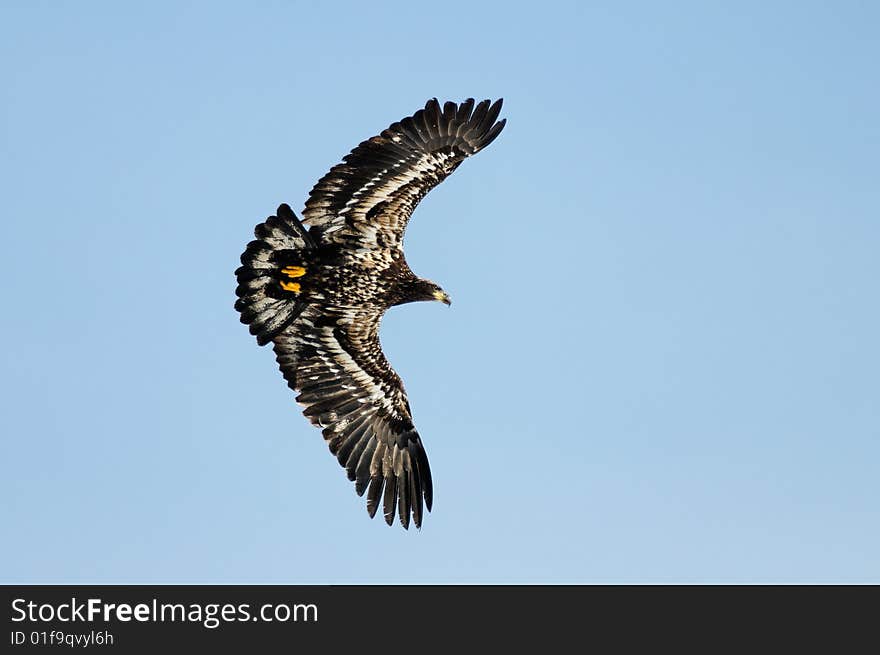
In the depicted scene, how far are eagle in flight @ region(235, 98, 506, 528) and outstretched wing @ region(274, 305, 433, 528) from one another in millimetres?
13

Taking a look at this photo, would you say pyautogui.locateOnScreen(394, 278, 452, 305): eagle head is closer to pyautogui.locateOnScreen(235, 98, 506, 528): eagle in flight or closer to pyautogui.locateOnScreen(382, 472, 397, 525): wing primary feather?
pyautogui.locateOnScreen(235, 98, 506, 528): eagle in flight

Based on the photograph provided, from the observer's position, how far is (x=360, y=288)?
2133 centimetres

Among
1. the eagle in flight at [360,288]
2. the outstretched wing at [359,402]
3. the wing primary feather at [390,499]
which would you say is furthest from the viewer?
the outstretched wing at [359,402]

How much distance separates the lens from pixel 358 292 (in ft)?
70.1

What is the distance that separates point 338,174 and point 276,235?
3.80 ft

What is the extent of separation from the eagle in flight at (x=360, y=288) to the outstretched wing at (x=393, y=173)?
0.04ft

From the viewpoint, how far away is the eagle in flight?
20.8 metres

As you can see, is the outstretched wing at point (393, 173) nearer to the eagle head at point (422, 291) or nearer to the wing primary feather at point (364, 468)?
the eagle head at point (422, 291)

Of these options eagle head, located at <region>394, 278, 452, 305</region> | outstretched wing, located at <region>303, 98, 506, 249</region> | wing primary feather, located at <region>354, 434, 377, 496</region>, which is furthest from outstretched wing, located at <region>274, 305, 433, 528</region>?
outstretched wing, located at <region>303, 98, 506, 249</region>

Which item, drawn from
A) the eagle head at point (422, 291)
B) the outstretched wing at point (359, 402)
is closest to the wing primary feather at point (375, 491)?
the outstretched wing at point (359, 402)

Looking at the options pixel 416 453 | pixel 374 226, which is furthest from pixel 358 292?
pixel 416 453

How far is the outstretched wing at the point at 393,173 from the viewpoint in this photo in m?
20.8

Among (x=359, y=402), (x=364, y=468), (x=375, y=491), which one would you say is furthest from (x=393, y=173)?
(x=375, y=491)
